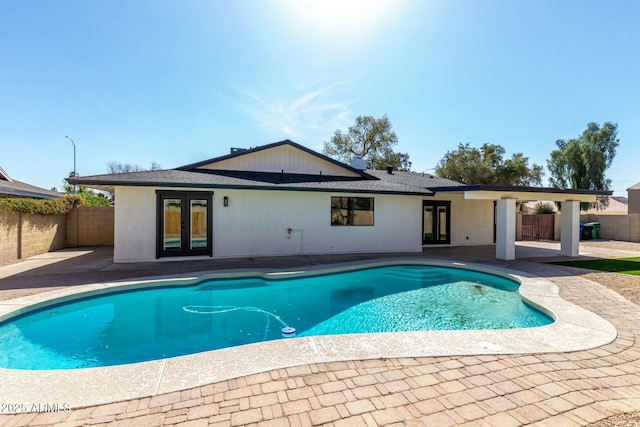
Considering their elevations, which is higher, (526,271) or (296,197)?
(296,197)

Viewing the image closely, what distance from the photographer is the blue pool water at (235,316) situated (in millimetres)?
4961

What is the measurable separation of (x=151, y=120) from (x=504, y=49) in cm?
1945

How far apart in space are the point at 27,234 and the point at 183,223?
5858mm

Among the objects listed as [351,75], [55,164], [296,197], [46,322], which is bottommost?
[46,322]

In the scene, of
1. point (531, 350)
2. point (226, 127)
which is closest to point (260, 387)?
point (531, 350)

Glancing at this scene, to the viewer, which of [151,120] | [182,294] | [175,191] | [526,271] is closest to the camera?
[182,294]

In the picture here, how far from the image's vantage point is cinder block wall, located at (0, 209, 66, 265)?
399 inches

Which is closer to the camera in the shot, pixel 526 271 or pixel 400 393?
pixel 400 393

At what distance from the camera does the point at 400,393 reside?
2.96m

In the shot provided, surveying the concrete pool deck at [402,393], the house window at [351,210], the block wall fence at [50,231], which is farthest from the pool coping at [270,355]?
the house window at [351,210]

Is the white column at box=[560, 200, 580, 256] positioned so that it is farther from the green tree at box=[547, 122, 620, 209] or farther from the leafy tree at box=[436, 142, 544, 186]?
the green tree at box=[547, 122, 620, 209]

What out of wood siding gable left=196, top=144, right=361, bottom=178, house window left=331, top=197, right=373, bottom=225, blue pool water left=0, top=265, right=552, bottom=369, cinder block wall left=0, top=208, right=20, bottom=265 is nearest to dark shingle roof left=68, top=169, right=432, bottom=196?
wood siding gable left=196, top=144, right=361, bottom=178

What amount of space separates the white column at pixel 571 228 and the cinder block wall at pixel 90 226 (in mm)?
20376

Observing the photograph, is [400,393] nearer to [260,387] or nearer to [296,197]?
[260,387]
